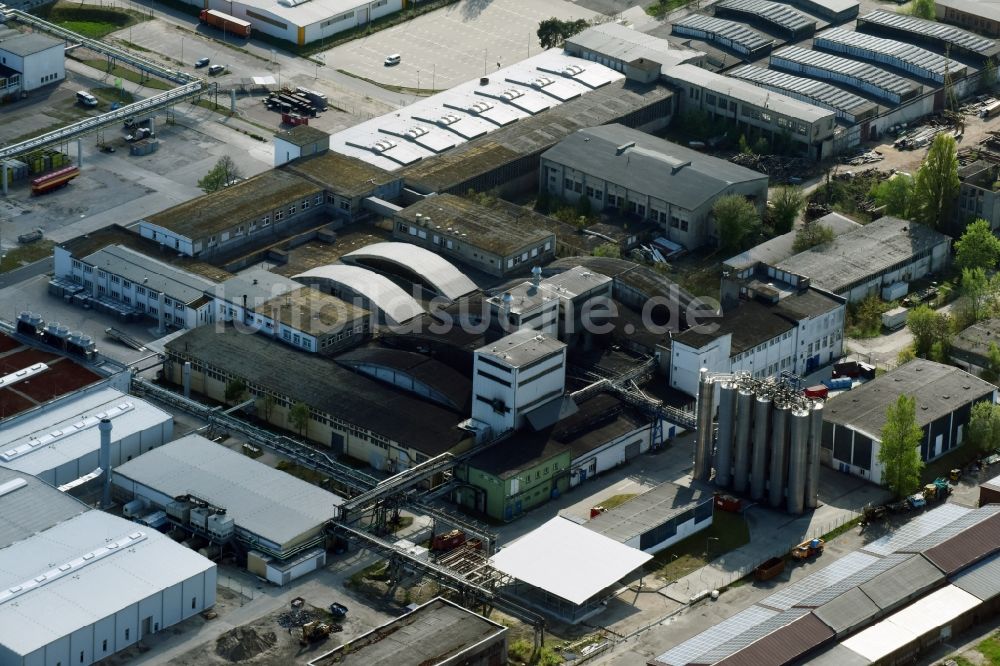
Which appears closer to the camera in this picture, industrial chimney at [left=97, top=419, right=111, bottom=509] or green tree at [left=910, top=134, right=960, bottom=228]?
industrial chimney at [left=97, top=419, right=111, bottom=509]

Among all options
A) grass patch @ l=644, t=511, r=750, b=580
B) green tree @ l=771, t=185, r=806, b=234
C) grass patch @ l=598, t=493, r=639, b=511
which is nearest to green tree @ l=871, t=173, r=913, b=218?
green tree @ l=771, t=185, r=806, b=234

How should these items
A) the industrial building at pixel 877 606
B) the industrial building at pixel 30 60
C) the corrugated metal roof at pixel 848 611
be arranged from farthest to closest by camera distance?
the industrial building at pixel 30 60 → the corrugated metal roof at pixel 848 611 → the industrial building at pixel 877 606

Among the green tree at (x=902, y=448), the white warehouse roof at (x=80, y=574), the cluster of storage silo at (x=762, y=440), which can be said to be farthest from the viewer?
the green tree at (x=902, y=448)

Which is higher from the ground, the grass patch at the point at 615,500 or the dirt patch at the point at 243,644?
the dirt patch at the point at 243,644

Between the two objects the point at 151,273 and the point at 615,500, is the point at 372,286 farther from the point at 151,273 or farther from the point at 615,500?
the point at 615,500

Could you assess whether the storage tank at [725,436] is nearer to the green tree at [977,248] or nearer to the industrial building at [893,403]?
the industrial building at [893,403]

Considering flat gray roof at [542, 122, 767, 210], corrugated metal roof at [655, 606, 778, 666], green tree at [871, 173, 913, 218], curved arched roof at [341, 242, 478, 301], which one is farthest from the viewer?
green tree at [871, 173, 913, 218]

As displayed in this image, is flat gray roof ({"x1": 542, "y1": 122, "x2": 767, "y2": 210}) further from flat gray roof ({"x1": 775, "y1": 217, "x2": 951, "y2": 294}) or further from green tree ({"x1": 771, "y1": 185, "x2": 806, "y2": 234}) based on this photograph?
flat gray roof ({"x1": 775, "y1": 217, "x2": 951, "y2": 294})

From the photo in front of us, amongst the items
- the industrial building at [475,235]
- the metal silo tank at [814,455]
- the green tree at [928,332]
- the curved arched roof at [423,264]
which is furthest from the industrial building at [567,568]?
the green tree at [928,332]
